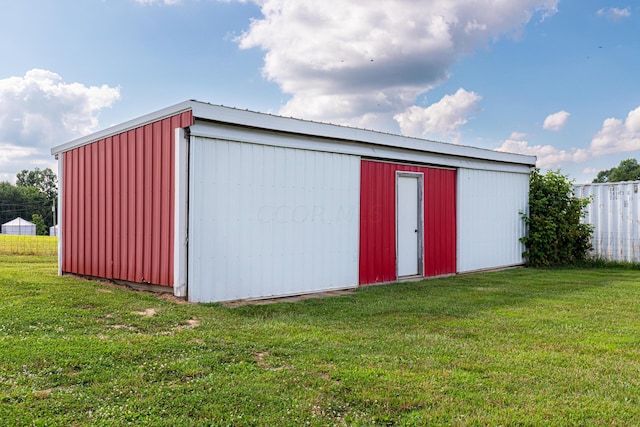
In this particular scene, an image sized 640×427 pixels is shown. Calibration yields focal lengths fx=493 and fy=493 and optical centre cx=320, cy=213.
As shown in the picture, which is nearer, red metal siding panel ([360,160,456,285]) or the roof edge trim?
the roof edge trim

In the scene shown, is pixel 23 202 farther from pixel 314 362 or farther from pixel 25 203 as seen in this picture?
pixel 314 362

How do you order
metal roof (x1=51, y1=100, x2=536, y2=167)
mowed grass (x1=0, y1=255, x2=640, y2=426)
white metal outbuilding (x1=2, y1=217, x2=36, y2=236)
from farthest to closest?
white metal outbuilding (x1=2, y1=217, x2=36, y2=236) → metal roof (x1=51, y1=100, x2=536, y2=167) → mowed grass (x1=0, y1=255, x2=640, y2=426)

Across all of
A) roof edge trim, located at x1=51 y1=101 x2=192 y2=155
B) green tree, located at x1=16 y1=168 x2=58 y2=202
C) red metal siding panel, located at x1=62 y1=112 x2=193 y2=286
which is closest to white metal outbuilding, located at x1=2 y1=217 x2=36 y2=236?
green tree, located at x1=16 y1=168 x2=58 y2=202

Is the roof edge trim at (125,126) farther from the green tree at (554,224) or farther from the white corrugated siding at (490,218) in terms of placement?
the green tree at (554,224)

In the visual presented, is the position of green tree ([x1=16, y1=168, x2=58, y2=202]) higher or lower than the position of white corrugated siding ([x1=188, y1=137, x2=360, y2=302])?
higher

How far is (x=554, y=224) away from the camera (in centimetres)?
1220

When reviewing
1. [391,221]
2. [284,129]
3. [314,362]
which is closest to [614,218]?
[391,221]

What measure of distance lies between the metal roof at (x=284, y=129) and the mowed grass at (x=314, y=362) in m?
2.54

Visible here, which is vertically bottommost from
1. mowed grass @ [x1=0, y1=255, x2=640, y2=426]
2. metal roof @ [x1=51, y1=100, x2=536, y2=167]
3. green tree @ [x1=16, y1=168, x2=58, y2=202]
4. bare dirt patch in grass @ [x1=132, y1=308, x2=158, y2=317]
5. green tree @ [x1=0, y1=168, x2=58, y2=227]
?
mowed grass @ [x1=0, y1=255, x2=640, y2=426]

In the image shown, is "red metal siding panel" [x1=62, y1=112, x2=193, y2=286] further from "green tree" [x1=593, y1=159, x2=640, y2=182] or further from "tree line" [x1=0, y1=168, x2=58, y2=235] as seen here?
"tree line" [x1=0, y1=168, x2=58, y2=235]

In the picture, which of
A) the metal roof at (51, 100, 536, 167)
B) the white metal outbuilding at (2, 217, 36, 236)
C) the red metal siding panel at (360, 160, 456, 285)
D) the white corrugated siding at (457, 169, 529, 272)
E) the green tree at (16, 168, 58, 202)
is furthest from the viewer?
the green tree at (16, 168, 58, 202)

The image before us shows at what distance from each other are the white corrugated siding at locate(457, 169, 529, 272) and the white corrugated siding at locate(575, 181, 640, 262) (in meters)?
1.89

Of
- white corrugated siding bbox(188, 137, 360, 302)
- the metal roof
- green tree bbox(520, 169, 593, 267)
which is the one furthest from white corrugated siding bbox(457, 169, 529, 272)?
white corrugated siding bbox(188, 137, 360, 302)

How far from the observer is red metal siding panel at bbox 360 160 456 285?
8.83 m
